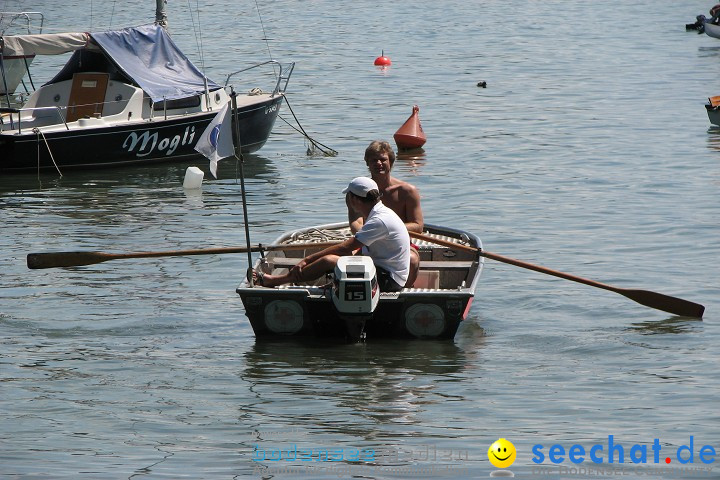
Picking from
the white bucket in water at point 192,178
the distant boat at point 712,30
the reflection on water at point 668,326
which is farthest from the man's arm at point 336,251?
the distant boat at point 712,30

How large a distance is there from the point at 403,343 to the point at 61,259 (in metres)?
4.08

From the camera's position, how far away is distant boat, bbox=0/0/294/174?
21578mm

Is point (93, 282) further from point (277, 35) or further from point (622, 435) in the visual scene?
point (277, 35)

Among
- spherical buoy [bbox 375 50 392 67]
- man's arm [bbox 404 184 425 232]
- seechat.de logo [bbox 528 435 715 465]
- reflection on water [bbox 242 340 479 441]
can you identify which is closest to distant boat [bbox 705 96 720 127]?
spherical buoy [bbox 375 50 392 67]

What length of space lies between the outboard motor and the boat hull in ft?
38.6

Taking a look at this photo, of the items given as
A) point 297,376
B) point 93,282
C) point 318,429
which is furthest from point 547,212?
point 318,429

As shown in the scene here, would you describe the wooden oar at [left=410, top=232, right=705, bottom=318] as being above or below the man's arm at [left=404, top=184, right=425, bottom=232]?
below

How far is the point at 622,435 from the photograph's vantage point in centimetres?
952

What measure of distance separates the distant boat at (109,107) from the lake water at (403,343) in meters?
0.48

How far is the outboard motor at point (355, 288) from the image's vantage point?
1076cm

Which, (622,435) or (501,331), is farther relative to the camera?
(501,331)

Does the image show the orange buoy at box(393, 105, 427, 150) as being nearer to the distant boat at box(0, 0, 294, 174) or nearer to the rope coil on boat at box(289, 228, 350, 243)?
the distant boat at box(0, 0, 294, 174)

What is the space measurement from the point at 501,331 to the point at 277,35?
37.4 metres

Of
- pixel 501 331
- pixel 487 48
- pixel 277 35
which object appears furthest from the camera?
pixel 277 35
